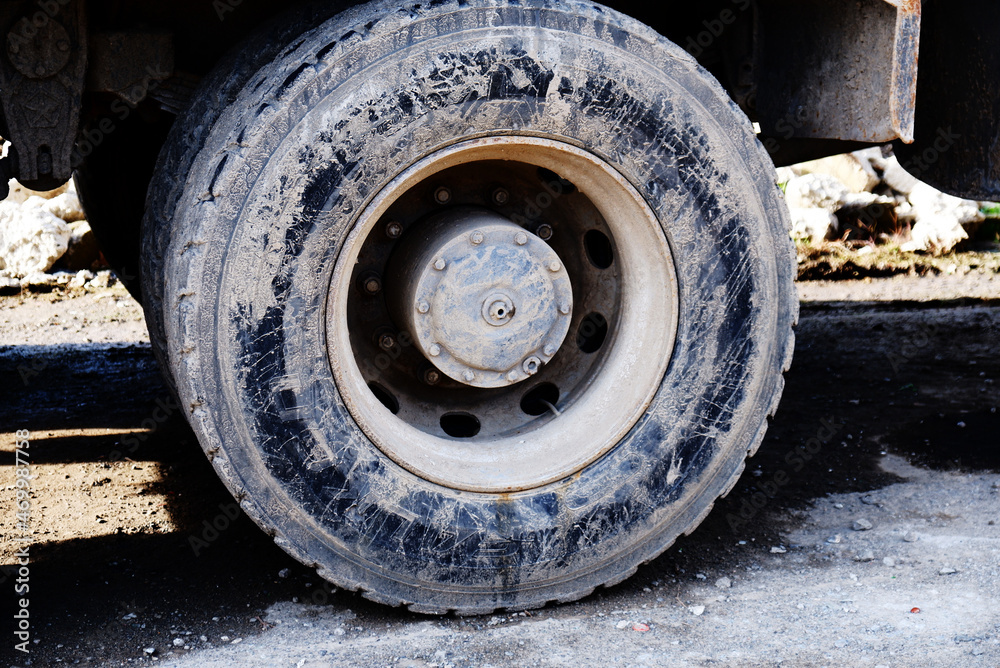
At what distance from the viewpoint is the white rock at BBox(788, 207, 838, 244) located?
816cm

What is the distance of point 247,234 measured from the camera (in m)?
2.17

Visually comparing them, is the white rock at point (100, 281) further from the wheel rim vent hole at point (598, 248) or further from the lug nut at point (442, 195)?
the wheel rim vent hole at point (598, 248)

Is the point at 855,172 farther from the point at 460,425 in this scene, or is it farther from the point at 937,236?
the point at 460,425

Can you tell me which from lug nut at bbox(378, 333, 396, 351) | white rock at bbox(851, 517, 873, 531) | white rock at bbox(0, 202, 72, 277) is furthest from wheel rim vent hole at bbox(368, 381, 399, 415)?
white rock at bbox(0, 202, 72, 277)

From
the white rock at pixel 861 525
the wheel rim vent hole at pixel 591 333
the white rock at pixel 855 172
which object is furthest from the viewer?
the white rock at pixel 855 172

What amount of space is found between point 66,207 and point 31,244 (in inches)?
33.3

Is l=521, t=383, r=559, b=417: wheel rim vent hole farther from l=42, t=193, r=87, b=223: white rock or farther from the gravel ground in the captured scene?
l=42, t=193, r=87, b=223: white rock

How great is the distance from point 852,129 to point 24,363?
14.9 feet

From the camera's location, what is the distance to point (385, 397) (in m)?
2.70

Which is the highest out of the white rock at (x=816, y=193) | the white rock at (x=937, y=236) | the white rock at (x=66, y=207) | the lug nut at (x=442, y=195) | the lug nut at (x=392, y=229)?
the lug nut at (x=442, y=195)

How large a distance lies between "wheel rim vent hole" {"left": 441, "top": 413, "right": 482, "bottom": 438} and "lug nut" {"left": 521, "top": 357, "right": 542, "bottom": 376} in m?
0.27

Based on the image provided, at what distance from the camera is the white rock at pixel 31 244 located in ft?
25.0

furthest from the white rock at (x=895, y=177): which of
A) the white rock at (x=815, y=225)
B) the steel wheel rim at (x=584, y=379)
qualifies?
the steel wheel rim at (x=584, y=379)

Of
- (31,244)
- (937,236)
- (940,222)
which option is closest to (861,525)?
(937,236)
